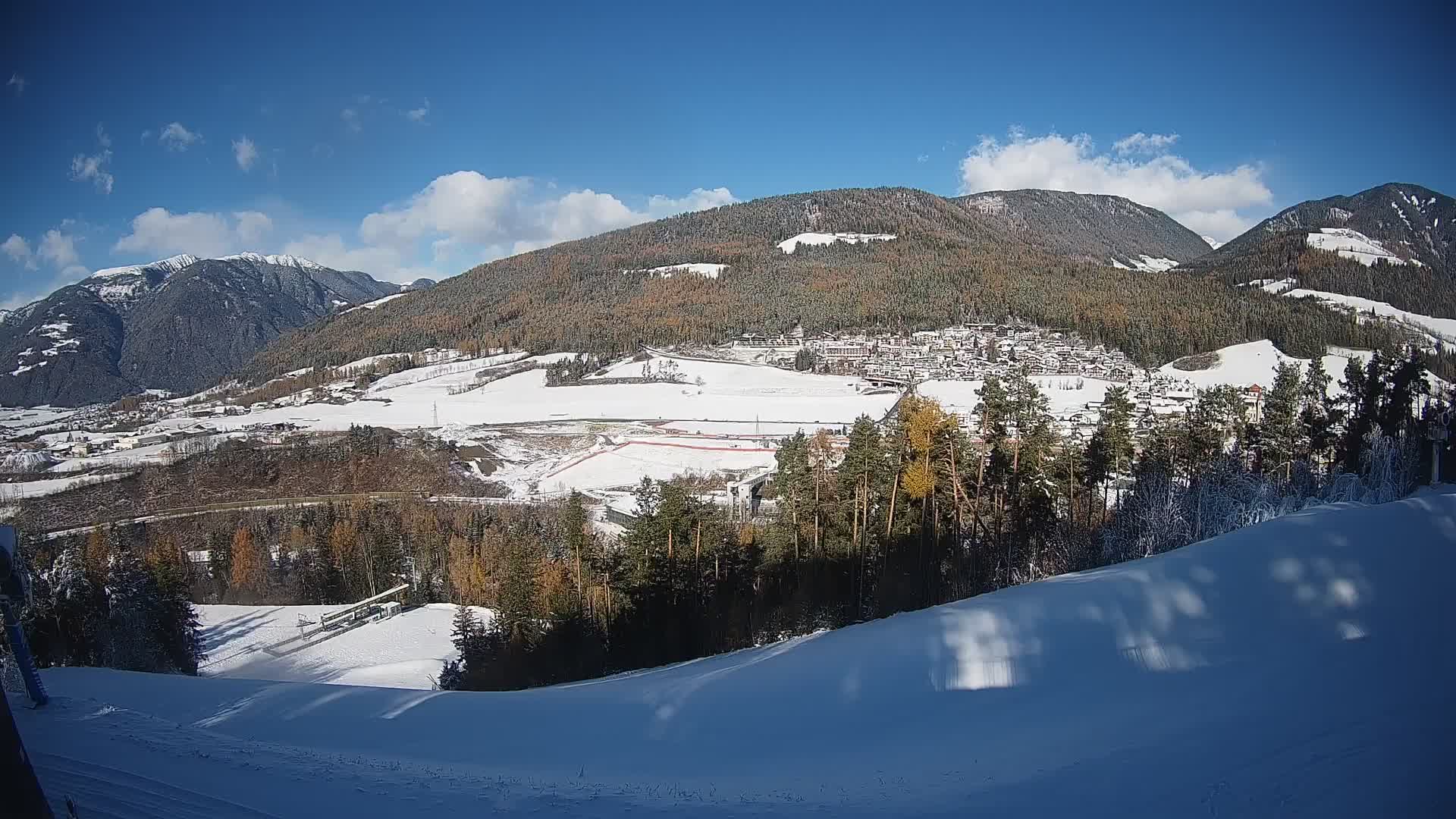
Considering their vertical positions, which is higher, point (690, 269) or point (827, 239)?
point (827, 239)

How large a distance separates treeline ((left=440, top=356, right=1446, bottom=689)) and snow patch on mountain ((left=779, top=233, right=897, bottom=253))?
114 meters

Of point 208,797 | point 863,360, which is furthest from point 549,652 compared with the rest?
point 863,360

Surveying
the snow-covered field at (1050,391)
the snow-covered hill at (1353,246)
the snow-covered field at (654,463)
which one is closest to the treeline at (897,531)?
the snow-covered field at (654,463)

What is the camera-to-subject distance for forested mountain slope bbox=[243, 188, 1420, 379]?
78625 millimetres

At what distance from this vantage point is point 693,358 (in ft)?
270

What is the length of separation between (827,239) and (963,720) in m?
135

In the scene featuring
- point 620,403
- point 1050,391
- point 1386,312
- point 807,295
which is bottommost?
point 1050,391

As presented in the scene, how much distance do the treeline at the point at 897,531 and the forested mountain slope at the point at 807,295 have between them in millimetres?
60659

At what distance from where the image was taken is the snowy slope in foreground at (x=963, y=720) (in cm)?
533

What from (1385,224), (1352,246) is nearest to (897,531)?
(1352,246)

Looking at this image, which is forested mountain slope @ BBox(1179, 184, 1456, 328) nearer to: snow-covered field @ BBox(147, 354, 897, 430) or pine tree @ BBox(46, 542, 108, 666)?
snow-covered field @ BBox(147, 354, 897, 430)

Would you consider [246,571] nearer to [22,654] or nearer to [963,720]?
[22,654]

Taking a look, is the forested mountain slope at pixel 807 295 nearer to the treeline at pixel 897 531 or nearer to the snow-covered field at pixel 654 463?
the snow-covered field at pixel 654 463

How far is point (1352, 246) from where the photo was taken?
105062 millimetres
